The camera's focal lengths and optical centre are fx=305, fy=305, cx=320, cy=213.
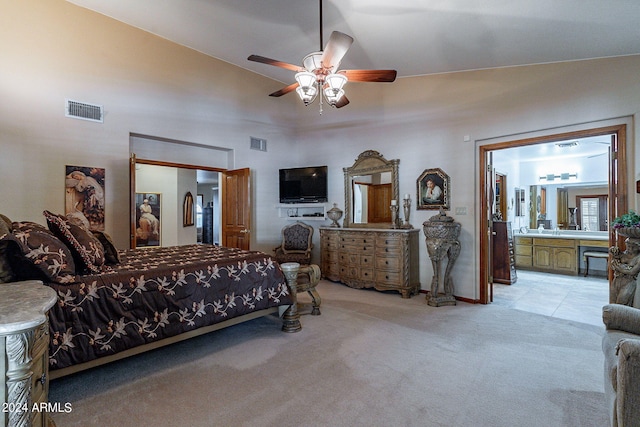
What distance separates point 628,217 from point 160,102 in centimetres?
570

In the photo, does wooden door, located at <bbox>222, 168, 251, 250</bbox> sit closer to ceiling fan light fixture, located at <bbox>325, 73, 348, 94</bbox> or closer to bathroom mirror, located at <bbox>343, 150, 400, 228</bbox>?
bathroom mirror, located at <bbox>343, 150, 400, 228</bbox>

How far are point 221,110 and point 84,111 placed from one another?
6.47ft

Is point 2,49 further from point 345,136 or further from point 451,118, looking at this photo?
point 451,118

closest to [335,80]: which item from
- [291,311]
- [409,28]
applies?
[409,28]

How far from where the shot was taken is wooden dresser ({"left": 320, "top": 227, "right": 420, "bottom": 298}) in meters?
4.56

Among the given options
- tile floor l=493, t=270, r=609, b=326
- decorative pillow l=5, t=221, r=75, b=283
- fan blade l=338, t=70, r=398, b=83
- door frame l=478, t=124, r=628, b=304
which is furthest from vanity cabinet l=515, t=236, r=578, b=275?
decorative pillow l=5, t=221, r=75, b=283

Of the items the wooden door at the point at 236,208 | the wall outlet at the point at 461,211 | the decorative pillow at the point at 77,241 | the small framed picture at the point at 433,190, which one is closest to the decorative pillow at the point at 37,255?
the decorative pillow at the point at 77,241

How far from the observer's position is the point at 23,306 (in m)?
1.12

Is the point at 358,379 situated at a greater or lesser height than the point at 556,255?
lesser

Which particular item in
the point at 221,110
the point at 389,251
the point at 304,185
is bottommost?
the point at 389,251

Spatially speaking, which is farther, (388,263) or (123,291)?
(388,263)

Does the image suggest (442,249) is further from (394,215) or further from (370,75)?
(370,75)

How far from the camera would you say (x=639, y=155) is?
313 centimetres

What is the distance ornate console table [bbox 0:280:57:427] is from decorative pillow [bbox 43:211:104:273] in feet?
3.90
